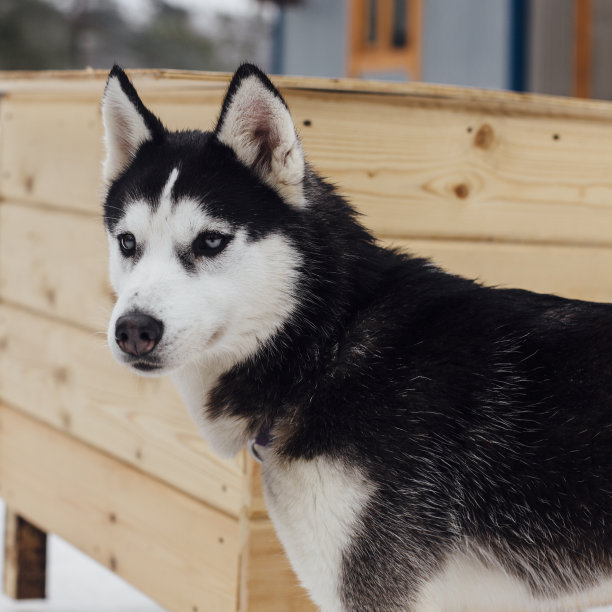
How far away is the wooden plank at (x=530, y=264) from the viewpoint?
90.9 inches

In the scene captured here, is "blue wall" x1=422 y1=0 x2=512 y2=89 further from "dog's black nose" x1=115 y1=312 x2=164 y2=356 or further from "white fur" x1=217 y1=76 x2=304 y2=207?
"dog's black nose" x1=115 y1=312 x2=164 y2=356

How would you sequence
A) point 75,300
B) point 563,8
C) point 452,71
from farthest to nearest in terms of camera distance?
point 452,71, point 563,8, point 75,300

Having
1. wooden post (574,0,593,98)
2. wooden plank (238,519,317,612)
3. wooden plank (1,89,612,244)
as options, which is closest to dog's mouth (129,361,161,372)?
wooden plank (238,519,317,612)

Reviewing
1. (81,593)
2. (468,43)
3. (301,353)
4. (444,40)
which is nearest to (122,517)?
(81,593)

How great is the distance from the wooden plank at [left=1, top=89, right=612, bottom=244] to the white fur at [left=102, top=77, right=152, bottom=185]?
0.94 ft

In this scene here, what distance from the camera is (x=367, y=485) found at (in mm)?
1697

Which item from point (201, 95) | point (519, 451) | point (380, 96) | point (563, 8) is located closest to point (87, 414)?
point (201, 95)

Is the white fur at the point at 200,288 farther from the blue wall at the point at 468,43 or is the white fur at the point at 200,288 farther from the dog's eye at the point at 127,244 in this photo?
the blue wall at the point at 468,43

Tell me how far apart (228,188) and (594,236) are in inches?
47.7

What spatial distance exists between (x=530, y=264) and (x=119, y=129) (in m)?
1.13

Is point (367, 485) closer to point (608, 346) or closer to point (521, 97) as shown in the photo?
point (608, 346)

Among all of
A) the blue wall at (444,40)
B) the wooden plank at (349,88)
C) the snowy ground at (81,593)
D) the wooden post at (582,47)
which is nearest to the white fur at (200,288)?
the wooden plank at (349,88)

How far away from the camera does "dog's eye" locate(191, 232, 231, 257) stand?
67.7 inches

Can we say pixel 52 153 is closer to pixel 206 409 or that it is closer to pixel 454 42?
pixel 206 409
